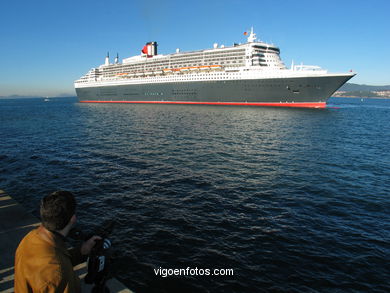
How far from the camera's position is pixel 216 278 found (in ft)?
23.1

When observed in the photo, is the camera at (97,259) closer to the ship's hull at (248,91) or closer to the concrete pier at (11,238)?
the concrete pier at (11,238)

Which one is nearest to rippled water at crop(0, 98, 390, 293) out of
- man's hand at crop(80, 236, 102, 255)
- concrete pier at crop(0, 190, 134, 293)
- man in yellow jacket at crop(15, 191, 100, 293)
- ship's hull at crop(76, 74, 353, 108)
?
man's hand at crop(80, 236, 102, 255)

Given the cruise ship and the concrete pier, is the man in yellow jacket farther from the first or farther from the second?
the cruise ship

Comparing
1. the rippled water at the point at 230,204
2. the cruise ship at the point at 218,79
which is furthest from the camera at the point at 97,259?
the cruise ship at the point at 218,79

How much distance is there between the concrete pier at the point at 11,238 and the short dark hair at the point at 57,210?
3.31 meters

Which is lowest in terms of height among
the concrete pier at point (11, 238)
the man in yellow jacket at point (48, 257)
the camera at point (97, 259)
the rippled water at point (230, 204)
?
the rippled water at point (230, 204)

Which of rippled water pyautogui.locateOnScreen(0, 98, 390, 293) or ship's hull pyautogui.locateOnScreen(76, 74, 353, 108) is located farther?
ship's hull pyautogui.locateOnScreen(76, 74, 353, 108)

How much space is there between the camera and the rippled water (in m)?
7.38

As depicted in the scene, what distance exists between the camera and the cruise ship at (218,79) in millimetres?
53906

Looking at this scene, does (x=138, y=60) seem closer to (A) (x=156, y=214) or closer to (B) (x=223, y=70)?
(B) (x=223, y=70)

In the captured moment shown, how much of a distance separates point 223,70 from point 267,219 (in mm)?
59149

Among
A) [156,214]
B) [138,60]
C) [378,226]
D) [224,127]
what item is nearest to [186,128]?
[224,127]

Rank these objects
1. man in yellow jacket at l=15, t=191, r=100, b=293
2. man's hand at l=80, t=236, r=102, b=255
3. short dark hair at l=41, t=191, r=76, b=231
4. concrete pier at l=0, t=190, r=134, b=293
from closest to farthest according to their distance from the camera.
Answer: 1. man in yellow jacket at l=15, t=191, r=100, b=293
2. short dark hair at l=41, t=191, r=76, b=231
3. man's hand at l=80, t=236, r=102, b=255
4. concrete pier at l=0, t=190, r=134, b=293

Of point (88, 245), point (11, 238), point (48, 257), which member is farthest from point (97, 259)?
point (11, 238)
